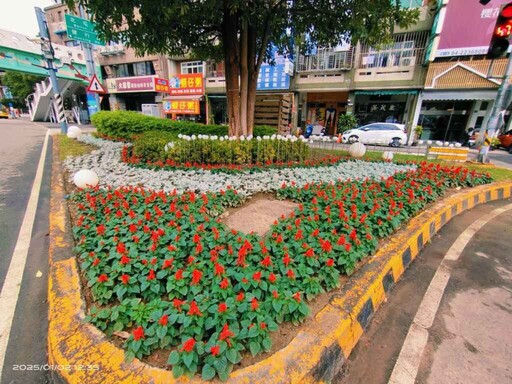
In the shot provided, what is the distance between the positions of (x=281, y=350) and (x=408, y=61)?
61.5ft

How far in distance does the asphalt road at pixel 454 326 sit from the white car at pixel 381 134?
13054 millimetres

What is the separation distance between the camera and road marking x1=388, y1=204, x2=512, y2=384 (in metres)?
1.60

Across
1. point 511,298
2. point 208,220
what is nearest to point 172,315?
point 208,220

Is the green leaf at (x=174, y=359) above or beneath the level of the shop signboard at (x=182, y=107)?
beneath

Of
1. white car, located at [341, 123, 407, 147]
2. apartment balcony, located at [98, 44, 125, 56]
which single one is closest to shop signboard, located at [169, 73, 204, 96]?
apartment balcony, located at [98, 44, 125, 56]

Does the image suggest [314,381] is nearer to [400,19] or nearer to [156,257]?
[156,257]

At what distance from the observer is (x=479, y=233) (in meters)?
3.60

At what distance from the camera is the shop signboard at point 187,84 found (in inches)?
771

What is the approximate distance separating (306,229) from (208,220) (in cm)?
109

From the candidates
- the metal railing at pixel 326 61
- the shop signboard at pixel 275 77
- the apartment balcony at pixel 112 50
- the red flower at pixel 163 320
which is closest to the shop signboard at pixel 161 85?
the apartment balcony at pixel 112 50

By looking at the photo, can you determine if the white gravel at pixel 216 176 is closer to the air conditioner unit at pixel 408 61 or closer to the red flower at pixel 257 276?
the red flower at pixel 257 276

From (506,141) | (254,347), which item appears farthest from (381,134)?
(254,347)

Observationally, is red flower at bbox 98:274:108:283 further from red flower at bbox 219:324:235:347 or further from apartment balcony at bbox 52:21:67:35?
apartment balcony at bbox 52:21:67:35

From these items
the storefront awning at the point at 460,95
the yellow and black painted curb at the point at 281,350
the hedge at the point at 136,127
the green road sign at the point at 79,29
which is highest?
the green road sign at the point at 79,29
